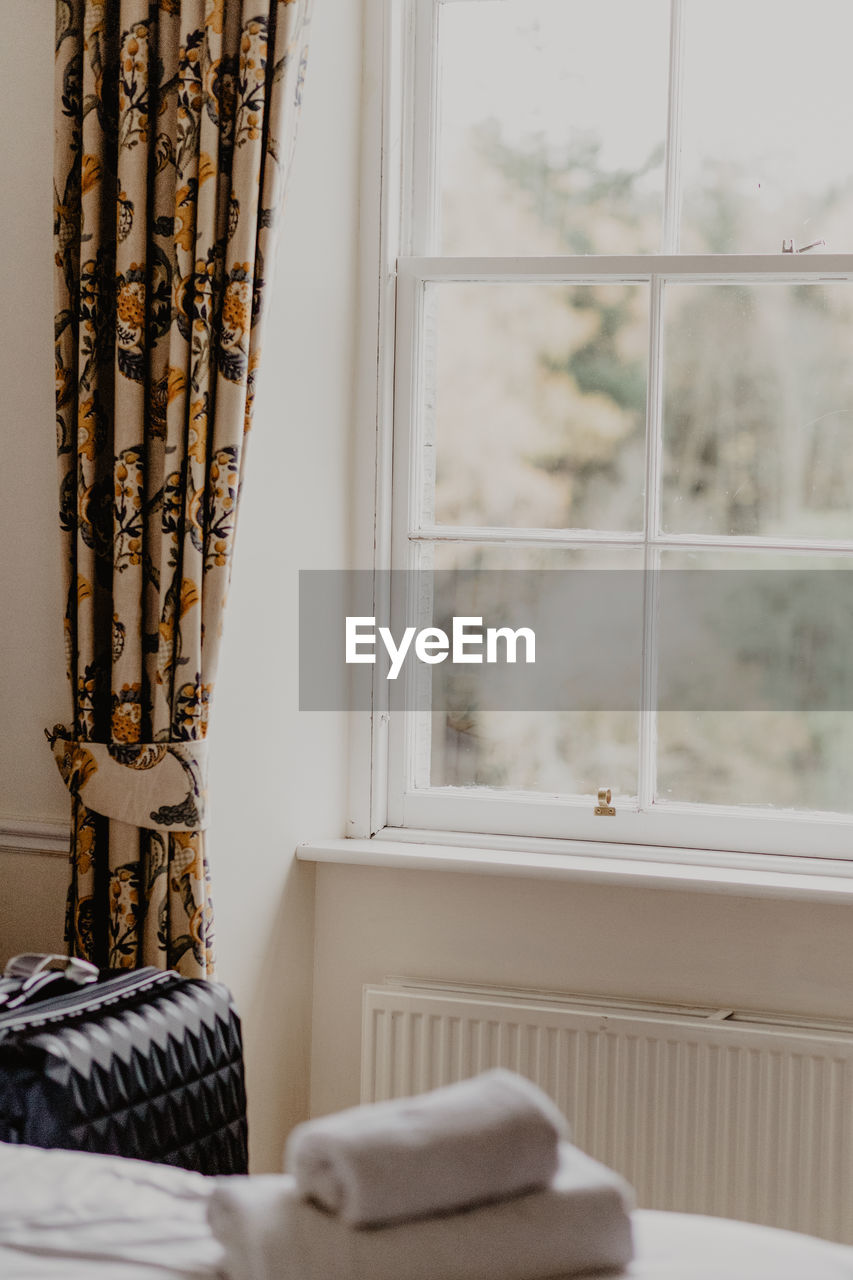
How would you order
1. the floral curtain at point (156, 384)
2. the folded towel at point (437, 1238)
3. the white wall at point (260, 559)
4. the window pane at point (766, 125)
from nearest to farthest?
the folded towel at point (437, 1238), the floral curtain at point (156, 384), the white wall at point (260, 559), the window pane at point (766, 125)

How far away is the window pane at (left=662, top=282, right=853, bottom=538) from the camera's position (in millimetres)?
2021

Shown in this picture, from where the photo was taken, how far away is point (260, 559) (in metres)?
1.88

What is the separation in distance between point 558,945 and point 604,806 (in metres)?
0.25

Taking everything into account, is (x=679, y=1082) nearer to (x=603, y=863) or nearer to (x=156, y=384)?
(x=603, y=863)

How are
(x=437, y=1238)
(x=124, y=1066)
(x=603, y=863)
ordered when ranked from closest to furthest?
1. (x=437, y=1238)
2. (x=124, y=1066)
3. (x=603, y=863)

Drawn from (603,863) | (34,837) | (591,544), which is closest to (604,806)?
(603,863)

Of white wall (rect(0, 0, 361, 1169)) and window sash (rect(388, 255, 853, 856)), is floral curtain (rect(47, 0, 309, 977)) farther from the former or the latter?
window sash (rect(388, 255, 853, 856))

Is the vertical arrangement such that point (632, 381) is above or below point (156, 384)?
above

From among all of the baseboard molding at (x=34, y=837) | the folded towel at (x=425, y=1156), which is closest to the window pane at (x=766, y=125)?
the baseboard molding at (x=34, y=837)

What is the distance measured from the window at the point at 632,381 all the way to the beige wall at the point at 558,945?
149 millimetres

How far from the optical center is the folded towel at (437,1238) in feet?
2.29

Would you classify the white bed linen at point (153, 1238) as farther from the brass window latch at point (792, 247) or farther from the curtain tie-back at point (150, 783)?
the brass window latch at point (792, 247)

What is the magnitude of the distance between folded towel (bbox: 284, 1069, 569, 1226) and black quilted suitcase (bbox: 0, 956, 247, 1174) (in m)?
0.45

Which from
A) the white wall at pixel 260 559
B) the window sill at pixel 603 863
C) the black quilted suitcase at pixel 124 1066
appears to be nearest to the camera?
the black quilted suitcase at pixel 124 1066
